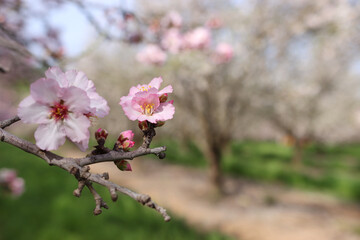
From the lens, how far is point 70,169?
56cm

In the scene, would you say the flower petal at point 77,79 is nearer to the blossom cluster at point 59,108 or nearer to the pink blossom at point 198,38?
the blossom cluster at point 59,108

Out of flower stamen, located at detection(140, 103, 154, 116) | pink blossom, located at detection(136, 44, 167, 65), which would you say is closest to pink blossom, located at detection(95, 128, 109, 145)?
flower stamen, located at detection(140, 103, 154, 116)

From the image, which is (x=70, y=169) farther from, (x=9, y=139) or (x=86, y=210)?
(x=86, y=210)

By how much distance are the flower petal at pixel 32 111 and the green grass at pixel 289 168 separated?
8.96 metres

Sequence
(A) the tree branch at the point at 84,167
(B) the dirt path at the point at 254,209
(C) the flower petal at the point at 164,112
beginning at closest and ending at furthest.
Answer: (A) the tree branch at the point at 84,167, (C) the flower petal at the point at 164,112, (B) the dirt path at the point at 254,209

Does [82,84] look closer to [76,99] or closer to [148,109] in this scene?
[76,99]

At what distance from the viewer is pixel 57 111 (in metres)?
0.63

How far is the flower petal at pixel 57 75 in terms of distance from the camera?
61cm

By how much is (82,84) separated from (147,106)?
0.46 feet

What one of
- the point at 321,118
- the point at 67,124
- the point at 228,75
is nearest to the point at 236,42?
the point at 228,75

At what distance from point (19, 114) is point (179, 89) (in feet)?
20.5

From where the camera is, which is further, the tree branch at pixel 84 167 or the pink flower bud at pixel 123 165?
the pink flower bud at pixel 123 165

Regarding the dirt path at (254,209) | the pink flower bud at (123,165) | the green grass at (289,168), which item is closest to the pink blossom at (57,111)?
the pink flower bud at (123,165)

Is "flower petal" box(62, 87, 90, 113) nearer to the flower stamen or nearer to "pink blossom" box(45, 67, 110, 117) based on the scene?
"pink blossom" box(45, 67, 110, 117)
